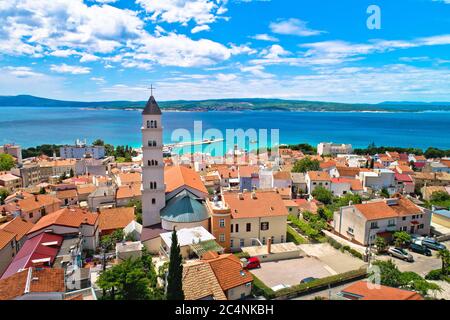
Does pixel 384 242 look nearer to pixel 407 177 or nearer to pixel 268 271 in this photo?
pixel 268 271

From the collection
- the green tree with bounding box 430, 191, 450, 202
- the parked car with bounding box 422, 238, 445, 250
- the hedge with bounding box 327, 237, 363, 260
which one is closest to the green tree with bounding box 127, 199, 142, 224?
the hedge with bounding box 327, 237, 363, 260

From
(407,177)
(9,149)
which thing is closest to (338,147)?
(407,177)

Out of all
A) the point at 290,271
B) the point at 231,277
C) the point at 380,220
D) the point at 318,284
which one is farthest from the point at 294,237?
the point at 231,277

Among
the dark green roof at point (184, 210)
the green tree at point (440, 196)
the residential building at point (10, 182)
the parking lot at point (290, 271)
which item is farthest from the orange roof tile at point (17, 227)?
the green tree at point (440, 196)

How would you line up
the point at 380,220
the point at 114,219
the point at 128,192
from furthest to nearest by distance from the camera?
the point at 128,192 → the point at 114,219 → the point at 380,220

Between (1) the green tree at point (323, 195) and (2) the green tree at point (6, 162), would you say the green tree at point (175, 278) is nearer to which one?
(1) the green tree at point (323, 195)

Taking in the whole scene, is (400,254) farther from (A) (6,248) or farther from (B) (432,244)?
(A) (6,248)
